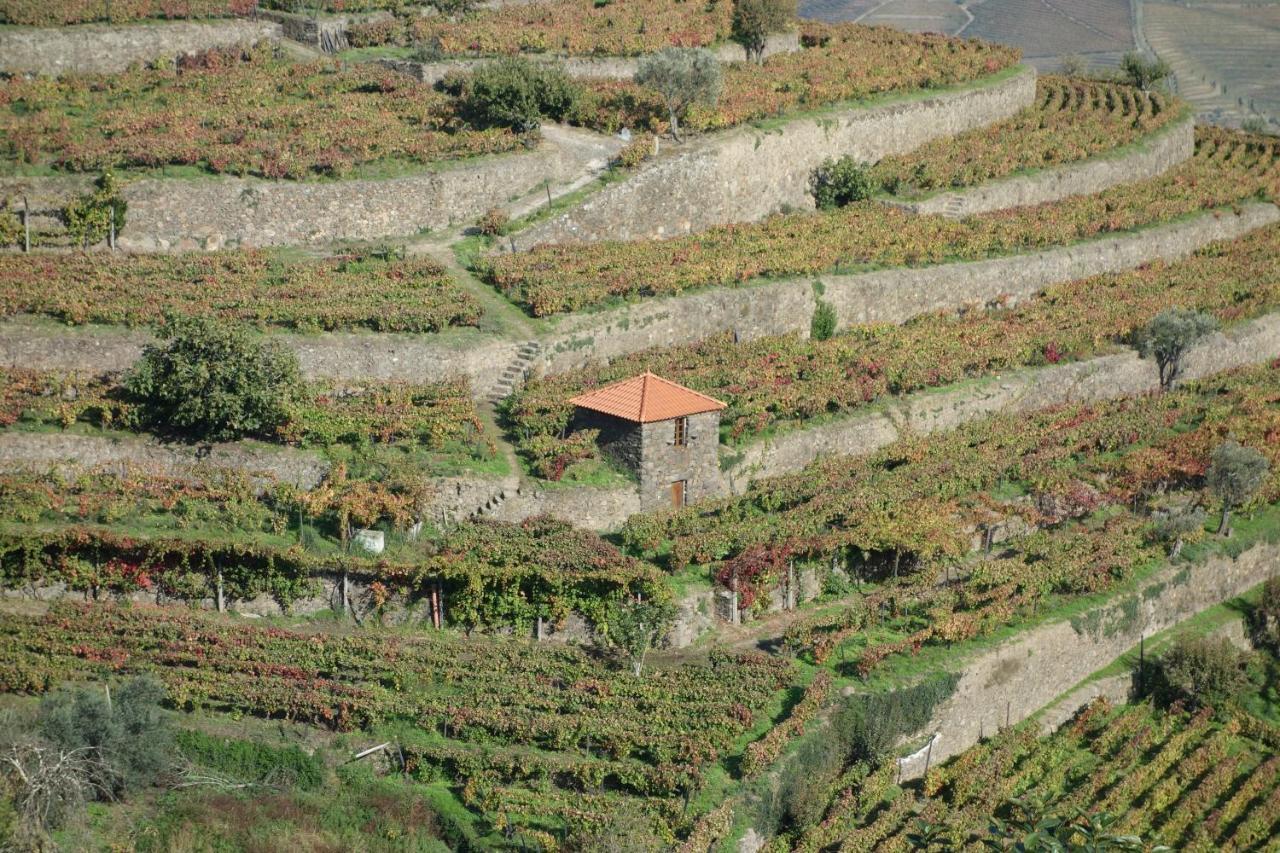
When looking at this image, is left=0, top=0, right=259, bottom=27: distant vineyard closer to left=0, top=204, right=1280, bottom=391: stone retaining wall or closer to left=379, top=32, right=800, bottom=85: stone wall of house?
left=379, top=32, right=800, bottom=85: stone wall of house

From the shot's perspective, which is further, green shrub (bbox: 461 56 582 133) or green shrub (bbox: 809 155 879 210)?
green shrub (bbox: 809 155 879 210)

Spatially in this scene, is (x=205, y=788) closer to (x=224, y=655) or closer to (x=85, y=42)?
(x=224, y=655)

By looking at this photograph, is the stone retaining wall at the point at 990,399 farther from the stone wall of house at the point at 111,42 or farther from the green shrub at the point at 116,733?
the stone wall of house at the point at 111,42

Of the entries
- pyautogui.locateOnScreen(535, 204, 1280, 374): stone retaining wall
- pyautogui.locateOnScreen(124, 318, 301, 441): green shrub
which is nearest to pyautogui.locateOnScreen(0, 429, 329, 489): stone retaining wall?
pyautogui.locateOnScreen(124, 318, 301, 441): green shrub

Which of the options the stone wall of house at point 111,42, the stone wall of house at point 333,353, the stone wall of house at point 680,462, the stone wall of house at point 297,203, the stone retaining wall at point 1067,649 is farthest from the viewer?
the stone wall of house at point 111,42

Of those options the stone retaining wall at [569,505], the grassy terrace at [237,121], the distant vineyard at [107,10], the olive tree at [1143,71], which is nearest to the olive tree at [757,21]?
the grassy terrace at [237,121]

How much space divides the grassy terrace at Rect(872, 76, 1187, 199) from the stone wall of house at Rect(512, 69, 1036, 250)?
0.91 meters

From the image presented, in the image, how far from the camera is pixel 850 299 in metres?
52.4

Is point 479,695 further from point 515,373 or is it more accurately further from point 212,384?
point 515,373

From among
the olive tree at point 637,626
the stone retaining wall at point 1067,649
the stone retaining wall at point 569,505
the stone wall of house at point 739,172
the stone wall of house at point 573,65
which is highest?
the stone wall of house at point 573,65

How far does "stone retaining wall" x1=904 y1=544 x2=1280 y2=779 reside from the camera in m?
40.4

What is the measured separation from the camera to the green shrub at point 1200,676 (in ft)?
141

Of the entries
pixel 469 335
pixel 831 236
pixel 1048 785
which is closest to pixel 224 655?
pixel 469 335

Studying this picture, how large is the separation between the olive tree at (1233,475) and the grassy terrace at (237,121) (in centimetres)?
2020
